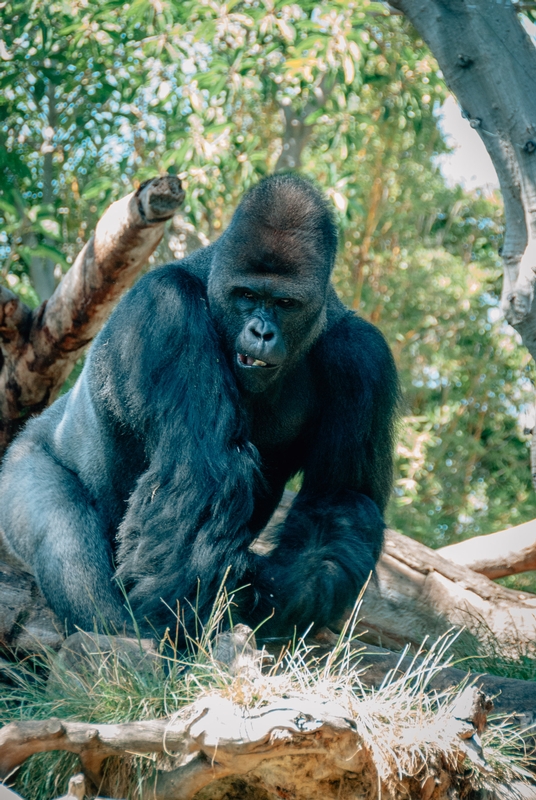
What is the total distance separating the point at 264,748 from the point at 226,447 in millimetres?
1225

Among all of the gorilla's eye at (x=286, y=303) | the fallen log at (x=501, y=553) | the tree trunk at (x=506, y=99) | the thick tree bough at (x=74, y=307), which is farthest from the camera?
the fallen log at (x=501, y=553)

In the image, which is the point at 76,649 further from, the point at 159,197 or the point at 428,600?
the point at 428,600

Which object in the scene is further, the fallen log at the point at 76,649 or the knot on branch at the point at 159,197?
the knot on branch at the point at 159,197

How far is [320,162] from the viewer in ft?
32.9

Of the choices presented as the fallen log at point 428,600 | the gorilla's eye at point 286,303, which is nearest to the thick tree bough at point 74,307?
the gorilla's eye at point 286,303

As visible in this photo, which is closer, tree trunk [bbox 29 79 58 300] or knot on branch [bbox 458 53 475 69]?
knot on branch [bbox 458 53 475 69]

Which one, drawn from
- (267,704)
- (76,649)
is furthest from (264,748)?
(76,649)

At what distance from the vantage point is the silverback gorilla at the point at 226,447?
10.8 ft

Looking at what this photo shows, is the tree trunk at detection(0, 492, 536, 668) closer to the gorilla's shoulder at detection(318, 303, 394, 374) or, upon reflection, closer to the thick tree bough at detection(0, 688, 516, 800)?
the gorilla's shoulder at detection(318, 303, 394, 374)

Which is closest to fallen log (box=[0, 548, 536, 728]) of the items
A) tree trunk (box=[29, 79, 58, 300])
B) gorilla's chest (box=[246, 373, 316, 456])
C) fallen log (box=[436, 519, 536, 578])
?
gorilla's chest (box=[246, 373, 316, 456])

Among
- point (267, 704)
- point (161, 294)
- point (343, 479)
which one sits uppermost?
point (161, 294)

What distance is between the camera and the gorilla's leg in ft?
11.4

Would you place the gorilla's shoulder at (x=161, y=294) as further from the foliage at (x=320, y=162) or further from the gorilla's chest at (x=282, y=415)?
the foliage at (x=320, y=162)

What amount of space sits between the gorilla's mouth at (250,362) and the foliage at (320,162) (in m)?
1.10
